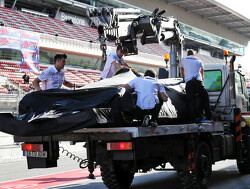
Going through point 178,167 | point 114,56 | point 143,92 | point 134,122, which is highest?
point 114,56

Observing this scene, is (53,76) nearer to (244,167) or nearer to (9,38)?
(244,167)

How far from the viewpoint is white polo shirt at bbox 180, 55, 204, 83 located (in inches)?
337

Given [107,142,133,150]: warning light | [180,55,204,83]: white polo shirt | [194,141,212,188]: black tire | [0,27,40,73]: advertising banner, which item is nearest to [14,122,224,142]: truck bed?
[107,142,133,150]: warning light

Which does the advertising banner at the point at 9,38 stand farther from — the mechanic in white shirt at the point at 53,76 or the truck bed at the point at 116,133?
the truck bed at the point at 116,133

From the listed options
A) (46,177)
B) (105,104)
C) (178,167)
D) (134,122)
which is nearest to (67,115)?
(105,104)

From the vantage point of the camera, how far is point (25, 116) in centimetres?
637

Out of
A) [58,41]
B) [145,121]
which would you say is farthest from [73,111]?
[58,41]

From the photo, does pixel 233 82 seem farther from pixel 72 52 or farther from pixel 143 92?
pixel 72 52

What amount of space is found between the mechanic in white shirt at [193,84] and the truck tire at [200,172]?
619 millimetres

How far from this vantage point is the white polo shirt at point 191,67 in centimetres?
856

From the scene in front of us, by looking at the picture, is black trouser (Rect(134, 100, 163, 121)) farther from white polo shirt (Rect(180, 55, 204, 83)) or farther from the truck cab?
the truck cab

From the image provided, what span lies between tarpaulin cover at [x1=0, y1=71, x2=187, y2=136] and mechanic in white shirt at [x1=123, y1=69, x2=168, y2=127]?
146 mm

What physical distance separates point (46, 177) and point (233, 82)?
5.11m

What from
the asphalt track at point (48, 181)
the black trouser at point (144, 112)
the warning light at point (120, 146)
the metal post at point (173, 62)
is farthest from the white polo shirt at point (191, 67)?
the asphalt track at point (48, 181)
